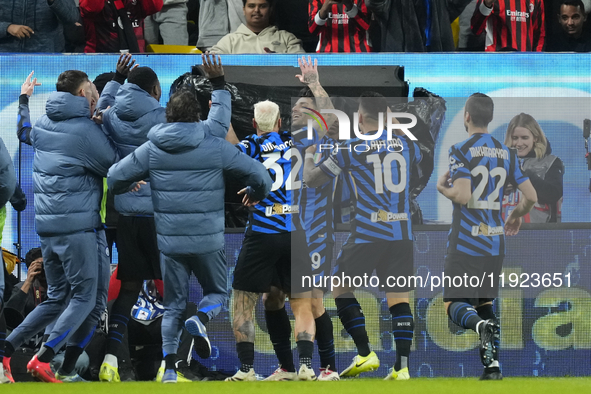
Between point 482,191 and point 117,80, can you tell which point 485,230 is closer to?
point 482,191

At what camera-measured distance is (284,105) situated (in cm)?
684

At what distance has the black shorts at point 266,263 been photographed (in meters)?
6.57

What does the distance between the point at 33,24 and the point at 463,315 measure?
425 cm

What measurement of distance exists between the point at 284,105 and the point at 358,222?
3.57 ft

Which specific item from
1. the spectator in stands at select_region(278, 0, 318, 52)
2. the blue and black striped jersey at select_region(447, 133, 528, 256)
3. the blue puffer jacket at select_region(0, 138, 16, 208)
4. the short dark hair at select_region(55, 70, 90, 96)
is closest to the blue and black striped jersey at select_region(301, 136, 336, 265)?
the blue and black striped jersey at select_region(447, 133, 528, 256)

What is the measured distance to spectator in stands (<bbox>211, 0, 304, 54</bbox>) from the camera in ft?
24.0

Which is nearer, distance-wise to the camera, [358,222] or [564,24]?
[358,222]

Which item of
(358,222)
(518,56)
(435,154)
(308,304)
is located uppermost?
(518,56)

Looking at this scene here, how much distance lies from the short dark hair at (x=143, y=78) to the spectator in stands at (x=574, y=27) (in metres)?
3.68

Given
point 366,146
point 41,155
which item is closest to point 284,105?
point 366,146

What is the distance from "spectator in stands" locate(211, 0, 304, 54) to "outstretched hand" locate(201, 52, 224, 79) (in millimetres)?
480

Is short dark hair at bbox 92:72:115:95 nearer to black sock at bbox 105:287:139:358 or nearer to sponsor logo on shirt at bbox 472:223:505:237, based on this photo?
black sock at bbox 105:287:139:358

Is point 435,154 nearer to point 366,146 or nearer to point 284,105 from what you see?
point 366,146

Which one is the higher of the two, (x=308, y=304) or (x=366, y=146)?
(x=366, y=146)
